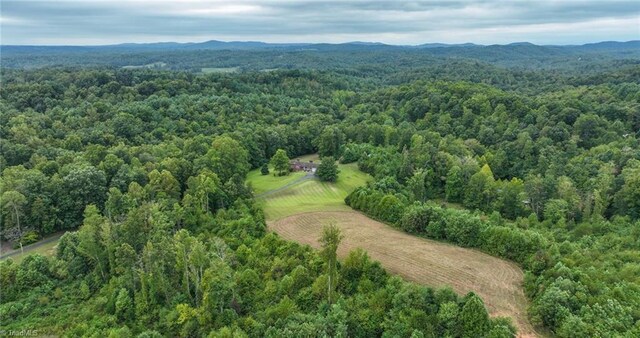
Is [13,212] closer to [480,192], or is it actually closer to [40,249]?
[40,249]

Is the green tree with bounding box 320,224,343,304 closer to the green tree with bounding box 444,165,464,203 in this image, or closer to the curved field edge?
the curved field edge

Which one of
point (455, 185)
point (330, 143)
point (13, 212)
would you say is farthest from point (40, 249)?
point (455, 185)

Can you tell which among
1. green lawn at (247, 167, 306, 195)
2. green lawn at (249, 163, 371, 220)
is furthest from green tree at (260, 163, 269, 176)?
green lawn at (249, 163, 371, 220)

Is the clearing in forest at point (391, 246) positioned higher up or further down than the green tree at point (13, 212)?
further down

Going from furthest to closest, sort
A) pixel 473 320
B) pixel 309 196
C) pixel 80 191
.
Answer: pixel 309 196, pixel 80 191, pixel 473 320

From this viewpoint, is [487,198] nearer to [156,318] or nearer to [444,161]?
[444,161]

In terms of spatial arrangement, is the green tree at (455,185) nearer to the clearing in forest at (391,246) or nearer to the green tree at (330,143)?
the clearing in forest at (391,246)

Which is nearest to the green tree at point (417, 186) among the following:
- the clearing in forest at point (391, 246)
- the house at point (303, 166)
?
the clearing in forest at point (391, 246)
